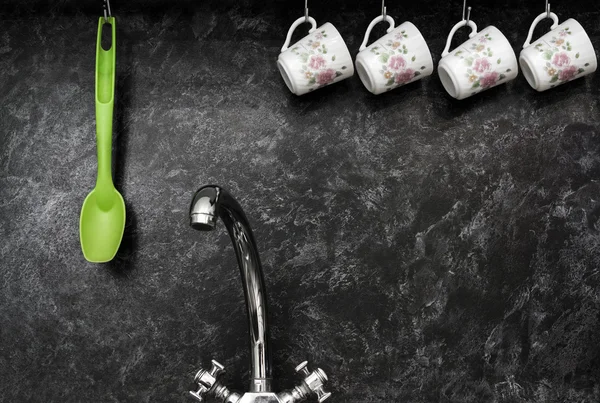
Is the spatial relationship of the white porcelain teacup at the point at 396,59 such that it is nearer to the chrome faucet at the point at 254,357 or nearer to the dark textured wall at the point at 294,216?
the dark textured wall at the point at 294,216

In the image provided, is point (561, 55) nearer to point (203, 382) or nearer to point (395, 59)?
point (395, 59)

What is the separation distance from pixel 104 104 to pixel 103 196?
144 millimetres

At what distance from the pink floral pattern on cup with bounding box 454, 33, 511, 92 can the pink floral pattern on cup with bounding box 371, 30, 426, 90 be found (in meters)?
0.07

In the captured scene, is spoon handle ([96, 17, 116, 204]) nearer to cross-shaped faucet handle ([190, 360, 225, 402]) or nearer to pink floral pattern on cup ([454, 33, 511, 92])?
cross-shaped faucet handle ([190, 360, 225, 402])

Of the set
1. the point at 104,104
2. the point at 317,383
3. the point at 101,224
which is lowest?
the point at 317,383

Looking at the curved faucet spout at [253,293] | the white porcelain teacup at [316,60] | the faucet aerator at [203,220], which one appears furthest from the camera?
the white porcelain teacup at [316,60]

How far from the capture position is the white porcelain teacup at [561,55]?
4.08 ft

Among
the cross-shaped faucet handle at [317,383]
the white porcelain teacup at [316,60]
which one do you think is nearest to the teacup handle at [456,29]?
the white porcelain teacup at [316,60]

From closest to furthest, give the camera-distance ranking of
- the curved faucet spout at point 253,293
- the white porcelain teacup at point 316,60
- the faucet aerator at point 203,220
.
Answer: the faucet aerator at point 203,220, the curved faucet spout at point 253,293, the white porcelain teacup at point 316,60

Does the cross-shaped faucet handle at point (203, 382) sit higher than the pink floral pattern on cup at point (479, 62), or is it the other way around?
the pink floral pattern on cup at point (479, 62)

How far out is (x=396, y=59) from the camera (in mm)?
1229

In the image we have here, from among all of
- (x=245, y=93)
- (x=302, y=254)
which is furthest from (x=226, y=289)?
(x=245, y=93)

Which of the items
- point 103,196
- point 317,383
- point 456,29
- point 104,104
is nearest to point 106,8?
point 104,104

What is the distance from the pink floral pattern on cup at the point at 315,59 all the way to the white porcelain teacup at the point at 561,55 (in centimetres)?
31
